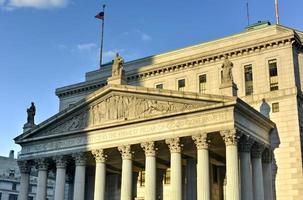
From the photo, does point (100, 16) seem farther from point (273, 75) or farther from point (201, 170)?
point (201, 170)

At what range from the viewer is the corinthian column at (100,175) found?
4088 cm

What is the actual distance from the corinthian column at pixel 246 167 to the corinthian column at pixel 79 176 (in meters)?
14.3

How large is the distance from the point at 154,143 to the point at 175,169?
2.98 meters

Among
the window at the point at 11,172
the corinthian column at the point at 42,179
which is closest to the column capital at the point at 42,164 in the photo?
the corinthian column at the point at 42,179

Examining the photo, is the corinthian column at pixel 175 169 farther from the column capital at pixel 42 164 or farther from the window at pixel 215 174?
the column capital at pixel 42 164

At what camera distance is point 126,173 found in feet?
130

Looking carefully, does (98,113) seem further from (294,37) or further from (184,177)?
(294,37)

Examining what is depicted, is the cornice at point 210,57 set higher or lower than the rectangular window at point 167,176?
higher

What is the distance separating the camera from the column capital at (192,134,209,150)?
119 feet

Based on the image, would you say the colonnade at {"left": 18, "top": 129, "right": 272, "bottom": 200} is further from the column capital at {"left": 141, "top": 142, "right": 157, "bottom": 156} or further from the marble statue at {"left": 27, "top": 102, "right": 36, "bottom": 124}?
the marble statue at {"left": 27, "top": 102, "right": 36, "bottom": 124}

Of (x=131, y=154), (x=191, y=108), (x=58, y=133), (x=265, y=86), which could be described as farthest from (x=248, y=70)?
(x=58, y=133)

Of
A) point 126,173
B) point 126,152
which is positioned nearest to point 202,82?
point 126,152

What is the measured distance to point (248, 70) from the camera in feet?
153

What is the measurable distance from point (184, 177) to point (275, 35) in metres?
15.6
